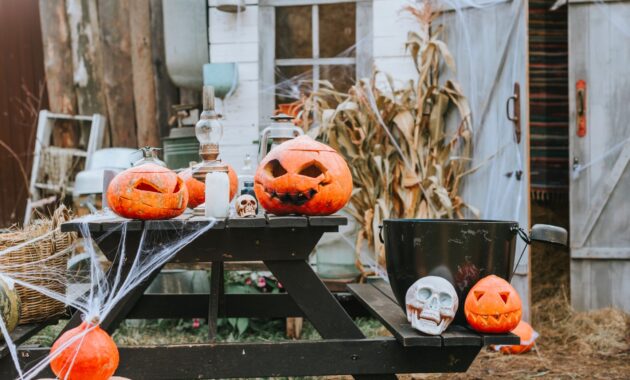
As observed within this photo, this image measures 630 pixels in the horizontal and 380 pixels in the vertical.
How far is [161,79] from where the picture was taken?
557cm

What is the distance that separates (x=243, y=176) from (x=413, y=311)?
103cm

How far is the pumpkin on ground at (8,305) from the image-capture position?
7.32ft

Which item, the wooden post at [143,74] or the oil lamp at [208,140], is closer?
the oil lamp at [208,140]

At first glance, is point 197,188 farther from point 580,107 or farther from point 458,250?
point 580,107

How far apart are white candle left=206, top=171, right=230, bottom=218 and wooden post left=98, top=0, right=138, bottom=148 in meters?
3.47

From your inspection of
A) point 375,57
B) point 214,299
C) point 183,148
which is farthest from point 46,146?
point 214,299

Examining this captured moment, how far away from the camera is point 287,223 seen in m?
2.32

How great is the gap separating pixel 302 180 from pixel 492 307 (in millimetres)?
802

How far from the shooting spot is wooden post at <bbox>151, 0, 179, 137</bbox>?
5531 mm

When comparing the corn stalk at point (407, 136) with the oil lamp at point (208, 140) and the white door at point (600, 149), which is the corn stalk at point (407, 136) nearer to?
the white door at point (600, 149)

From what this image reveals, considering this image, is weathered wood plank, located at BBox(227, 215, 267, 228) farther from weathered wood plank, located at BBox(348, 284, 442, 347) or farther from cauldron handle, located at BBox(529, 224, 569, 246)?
cauldron handle, located at BBox(529, 224, 569, 246)

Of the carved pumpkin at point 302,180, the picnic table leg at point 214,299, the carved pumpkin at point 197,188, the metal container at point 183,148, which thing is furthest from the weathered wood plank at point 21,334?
the metal container at point 183,148

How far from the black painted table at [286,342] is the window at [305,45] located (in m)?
2.65

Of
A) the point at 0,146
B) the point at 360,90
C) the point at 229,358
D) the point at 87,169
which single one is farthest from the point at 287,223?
the point at 0,146
